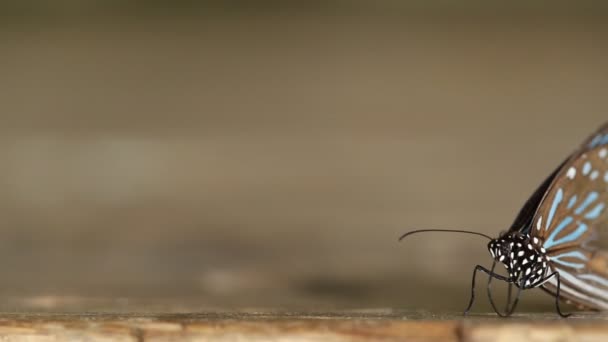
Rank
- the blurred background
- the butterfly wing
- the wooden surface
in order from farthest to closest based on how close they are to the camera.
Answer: the blurred background < the butterfly wing < the wooden surface

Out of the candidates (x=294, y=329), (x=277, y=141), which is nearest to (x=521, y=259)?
(x=294, y=329)

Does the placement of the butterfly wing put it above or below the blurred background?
below

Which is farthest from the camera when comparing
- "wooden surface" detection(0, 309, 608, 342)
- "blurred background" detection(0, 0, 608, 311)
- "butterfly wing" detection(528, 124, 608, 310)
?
"blurred background" detection(0, 0, 608, 311)

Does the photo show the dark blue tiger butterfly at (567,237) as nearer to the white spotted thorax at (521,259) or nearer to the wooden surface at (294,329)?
the white spotted thorax at (521,259)

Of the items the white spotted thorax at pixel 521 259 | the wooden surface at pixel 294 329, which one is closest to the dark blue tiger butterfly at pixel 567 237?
the white spotted thorax at pixel 521 259

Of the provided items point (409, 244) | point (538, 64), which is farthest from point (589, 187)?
point (538, 64)

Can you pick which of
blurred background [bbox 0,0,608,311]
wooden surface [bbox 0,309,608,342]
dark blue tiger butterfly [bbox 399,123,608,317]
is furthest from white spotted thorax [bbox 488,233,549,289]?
wooden surface [bbox 0,309,608,342]

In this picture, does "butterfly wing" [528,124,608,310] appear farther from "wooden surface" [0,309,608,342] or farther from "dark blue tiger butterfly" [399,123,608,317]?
"wooden surface" [0,309,608,342]

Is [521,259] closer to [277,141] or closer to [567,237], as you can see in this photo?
[567,237]
